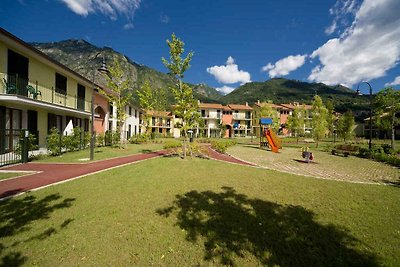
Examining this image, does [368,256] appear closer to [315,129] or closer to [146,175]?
[146,175]

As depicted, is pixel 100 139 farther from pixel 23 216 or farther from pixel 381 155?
pixel 381 155

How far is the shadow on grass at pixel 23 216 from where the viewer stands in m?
3.53

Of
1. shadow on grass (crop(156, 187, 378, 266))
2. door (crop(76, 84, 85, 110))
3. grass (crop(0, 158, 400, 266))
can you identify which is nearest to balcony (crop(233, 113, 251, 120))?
door (crop(76, 84, 85, 110))

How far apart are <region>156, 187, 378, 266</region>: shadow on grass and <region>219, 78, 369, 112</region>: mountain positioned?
133 metres

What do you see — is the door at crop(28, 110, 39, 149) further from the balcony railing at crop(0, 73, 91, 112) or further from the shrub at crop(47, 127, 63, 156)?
the shrub at crop(47, 127, 63, 156)

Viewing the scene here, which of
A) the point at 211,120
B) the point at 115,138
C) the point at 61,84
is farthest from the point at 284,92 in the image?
the point at 61,84

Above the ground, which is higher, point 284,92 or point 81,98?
point 284,92

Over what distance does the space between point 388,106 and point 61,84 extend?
113 ft

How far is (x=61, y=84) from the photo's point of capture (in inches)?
731

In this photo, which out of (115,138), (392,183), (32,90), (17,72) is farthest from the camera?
(115,138)

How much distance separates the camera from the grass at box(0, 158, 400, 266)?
3.62 metres

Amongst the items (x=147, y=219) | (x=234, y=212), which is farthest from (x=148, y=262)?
(x=234, y=212)

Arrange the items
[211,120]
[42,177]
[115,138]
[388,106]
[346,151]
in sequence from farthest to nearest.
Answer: [211,120] → [115,138] → [388,106] → [346,151] → [42,177]

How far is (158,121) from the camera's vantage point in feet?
206
